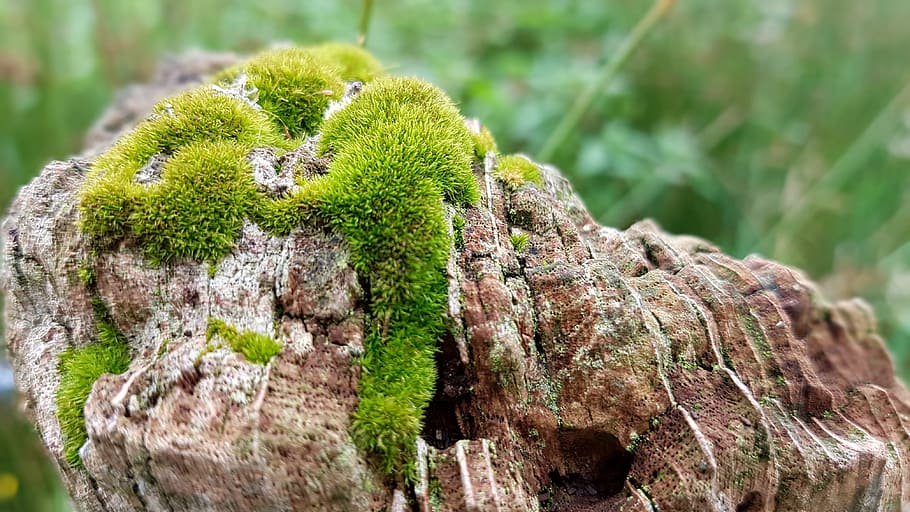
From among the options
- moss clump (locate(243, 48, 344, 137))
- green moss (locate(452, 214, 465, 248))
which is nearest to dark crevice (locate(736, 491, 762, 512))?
green moss (locate(452, 214, 465, 248))

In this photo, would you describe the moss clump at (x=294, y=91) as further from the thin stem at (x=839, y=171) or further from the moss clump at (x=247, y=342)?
the thin stem at (x=839, y=171)

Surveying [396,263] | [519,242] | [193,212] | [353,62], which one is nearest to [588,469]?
[519,242]

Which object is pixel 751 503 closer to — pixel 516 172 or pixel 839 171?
pixel 516 172

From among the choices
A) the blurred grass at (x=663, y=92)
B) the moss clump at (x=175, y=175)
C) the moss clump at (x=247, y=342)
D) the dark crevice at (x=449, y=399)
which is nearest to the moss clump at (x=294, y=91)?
the moss clump at (x=175, y=175)

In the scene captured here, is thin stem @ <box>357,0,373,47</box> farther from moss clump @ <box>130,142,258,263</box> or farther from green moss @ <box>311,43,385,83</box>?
moss clump @ <box>130,142,258,263</box>

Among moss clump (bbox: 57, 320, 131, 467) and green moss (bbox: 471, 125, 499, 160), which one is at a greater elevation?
green moss (bbox: 471, 125, 499, 160)

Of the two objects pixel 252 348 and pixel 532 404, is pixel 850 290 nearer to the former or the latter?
pixel 532 404
